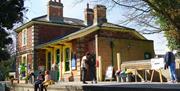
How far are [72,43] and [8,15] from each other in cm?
1311

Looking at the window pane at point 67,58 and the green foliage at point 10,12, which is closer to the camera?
the green foliage at point 10,12

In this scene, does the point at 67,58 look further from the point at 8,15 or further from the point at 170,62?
the point at 170,62

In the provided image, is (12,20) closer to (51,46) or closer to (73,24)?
(51,46)

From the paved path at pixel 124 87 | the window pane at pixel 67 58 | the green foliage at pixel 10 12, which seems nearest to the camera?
the paved path at pixel 124 87

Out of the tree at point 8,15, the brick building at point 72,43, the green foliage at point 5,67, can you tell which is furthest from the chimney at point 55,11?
the tree at point 8,15

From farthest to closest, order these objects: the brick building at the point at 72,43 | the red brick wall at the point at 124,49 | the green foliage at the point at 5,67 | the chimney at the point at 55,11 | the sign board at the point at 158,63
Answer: the green foliage at the point at 5,67 → the chimney at the point at 55,11 → the brick building at the point at 72,43 → the red brick wall at the point at 124,49 → the sign board at the point at 158,63

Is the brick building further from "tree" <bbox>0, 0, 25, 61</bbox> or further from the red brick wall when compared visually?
"tree" <bbox>0, 0, 25, 61</bbox>

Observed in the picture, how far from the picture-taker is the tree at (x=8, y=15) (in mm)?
20781

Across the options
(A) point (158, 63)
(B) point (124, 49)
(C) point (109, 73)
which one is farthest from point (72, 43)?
(A) point (158, 63)

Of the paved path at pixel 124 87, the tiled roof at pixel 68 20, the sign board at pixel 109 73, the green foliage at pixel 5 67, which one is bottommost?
the paved path at pixel 124 87

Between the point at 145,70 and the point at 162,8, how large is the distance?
1063 cm

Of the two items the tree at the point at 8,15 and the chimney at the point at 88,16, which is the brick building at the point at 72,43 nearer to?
the chimney at the point at 88,16

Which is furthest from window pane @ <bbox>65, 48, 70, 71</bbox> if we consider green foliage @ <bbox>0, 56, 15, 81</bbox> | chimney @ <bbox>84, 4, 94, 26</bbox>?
green foliage @ <bbox>0, 56, 15, 81</bbox>

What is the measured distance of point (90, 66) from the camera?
21828 millimetres
